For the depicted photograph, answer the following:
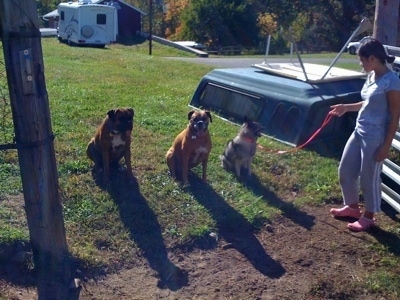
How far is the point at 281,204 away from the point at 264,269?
4.83 ft

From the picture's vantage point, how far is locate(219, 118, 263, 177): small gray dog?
7.02 meters

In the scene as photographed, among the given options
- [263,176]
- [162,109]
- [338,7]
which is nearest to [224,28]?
[338,7]

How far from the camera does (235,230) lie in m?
5.75

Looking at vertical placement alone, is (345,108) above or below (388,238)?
above

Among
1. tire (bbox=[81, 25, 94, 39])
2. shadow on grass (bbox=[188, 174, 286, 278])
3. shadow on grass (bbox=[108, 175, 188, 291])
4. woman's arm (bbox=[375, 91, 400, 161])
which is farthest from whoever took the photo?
tire (bbox=[81, 25, 94, 39])

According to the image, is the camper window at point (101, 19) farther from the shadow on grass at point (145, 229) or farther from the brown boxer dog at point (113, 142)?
the shadow on grass at point (145, 229)

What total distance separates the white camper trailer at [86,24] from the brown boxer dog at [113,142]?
27743mm

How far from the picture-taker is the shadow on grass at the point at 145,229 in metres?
4.84

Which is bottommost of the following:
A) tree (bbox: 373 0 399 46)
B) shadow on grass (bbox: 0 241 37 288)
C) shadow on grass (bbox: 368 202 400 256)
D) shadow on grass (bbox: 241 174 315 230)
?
shadow on grass (bbox: 241 174 315 230)

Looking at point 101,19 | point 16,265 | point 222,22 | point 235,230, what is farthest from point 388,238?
point 222,22

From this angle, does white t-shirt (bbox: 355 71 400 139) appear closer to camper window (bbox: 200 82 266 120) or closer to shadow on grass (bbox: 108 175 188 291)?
shadow on grass (bbox: 108 175 188 291)

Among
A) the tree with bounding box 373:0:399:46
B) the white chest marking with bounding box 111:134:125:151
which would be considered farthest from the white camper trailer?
the white chest marking with bounding box 111:134:125:151

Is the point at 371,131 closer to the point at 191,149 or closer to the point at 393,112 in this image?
the point at 393,112

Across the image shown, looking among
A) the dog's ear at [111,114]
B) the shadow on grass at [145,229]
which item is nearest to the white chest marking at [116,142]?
the dog's ear at [111,114]
